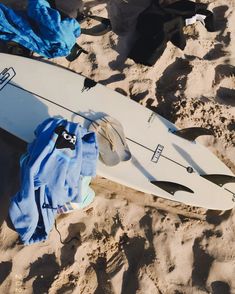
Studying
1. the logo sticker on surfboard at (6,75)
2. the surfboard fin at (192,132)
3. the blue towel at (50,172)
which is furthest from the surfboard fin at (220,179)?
the logo sticker on surfboard at (6,75)

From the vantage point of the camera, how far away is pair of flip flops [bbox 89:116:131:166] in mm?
3982

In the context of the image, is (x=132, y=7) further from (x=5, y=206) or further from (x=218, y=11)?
(x=5, y=206)

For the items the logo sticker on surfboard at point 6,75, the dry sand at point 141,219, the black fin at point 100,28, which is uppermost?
the black fin at point 100,28

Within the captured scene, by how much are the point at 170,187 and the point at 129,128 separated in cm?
62

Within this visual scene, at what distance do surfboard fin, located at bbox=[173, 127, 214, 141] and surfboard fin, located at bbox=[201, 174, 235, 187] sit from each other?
0.36 meters

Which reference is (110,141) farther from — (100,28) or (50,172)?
(100,28)

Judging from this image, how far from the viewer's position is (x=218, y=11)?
15.2 ft

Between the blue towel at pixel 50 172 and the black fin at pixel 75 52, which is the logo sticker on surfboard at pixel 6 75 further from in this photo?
the blue towel at pixel 50 172

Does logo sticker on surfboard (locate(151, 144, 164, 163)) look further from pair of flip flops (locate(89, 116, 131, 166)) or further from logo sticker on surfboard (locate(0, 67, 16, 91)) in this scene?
logo sticker on surfboard (locate(0, 67, 16, 91))

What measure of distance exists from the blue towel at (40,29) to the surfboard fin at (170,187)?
1380 millimetres

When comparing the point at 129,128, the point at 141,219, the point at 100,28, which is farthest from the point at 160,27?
the point at 141,219

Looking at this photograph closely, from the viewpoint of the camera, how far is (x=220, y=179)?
4051mm

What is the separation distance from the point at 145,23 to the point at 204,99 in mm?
889

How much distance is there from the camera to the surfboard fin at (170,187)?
3970 millimetres
